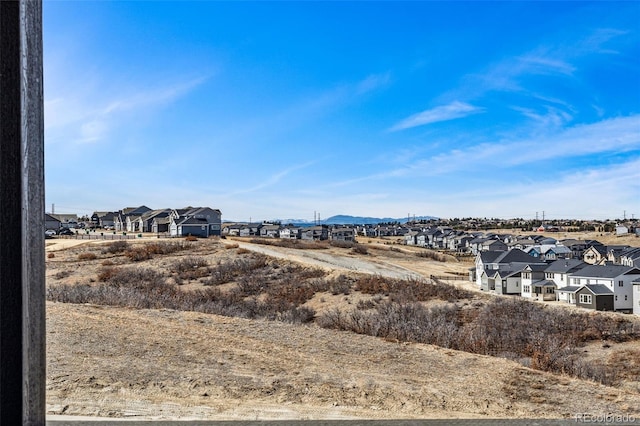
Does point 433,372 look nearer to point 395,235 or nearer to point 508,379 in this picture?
point 508,379

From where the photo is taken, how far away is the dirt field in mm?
5367

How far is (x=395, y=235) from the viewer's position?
137 metres

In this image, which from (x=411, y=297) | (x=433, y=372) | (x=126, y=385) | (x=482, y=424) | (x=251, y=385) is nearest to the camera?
(x=482, y=424)

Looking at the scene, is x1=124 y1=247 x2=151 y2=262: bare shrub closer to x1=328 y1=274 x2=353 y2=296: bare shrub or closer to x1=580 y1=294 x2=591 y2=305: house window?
x1=328 y1=274 x2=353 y2=296: bare shrub

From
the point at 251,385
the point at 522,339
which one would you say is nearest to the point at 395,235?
the point at 522,339

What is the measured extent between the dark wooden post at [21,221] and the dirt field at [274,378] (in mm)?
3839

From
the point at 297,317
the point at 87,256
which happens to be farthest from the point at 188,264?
the point at 297,317

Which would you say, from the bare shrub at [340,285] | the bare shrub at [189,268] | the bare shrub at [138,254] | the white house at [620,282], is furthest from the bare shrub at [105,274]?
the white house at [620,282]

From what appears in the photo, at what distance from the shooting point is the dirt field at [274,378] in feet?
17.6

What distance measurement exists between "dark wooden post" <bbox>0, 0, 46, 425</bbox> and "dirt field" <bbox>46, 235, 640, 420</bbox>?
3839 millimetres

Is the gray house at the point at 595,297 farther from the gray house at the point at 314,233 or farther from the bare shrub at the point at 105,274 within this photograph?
the gray house at the point at 314,233

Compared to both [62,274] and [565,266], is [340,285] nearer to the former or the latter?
[62,274]

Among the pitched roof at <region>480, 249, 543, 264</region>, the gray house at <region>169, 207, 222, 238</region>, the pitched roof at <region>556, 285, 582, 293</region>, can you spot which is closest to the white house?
the pitched roof at <region>556, 285, 582, 293</region>

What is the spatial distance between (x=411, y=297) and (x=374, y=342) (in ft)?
44.1
